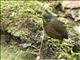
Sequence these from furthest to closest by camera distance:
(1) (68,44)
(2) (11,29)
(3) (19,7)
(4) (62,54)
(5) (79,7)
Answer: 1. (5) (79,7)
2. (3) (19,7)
3. (2) (11,29)
4. (1) (68,44)
5. (4) (62,54)

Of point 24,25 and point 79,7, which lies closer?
point 24,25

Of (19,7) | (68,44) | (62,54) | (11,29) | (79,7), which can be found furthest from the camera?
(79,7)

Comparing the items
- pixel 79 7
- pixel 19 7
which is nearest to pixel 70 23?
pixel 79 7

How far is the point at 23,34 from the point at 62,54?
0.77 metres

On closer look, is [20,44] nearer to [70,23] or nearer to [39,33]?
[39,33]

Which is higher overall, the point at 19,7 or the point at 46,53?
the point at 19,7

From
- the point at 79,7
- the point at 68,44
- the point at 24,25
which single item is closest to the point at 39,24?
the point at 24,25

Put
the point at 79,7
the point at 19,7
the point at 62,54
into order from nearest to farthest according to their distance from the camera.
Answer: the point at 62,54, the point at 19,7, the point at 79,7

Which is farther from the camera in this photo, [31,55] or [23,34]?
[23,34]

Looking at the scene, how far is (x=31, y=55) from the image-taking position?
165 inches

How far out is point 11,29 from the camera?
467 cm

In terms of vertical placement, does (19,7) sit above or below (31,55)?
above

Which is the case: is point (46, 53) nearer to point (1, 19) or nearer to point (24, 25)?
point (24, 25)

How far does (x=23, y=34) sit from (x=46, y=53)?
1.83 ft
